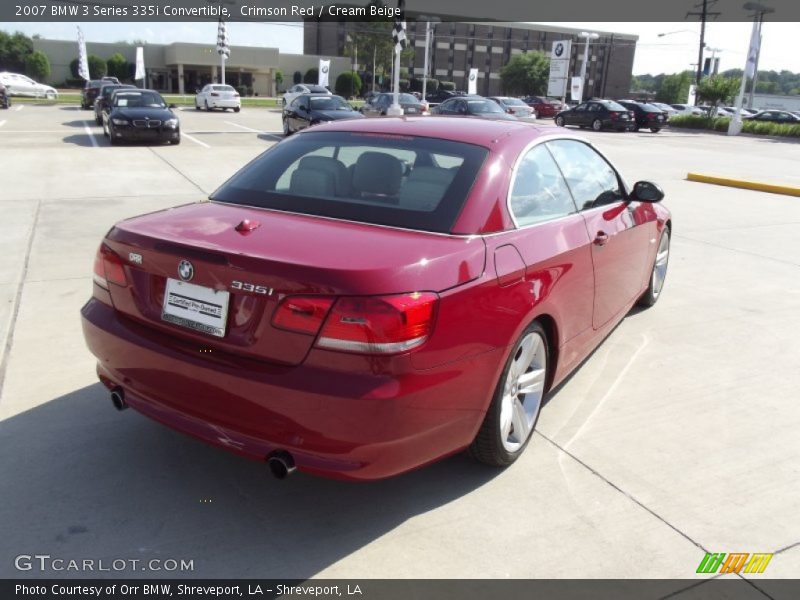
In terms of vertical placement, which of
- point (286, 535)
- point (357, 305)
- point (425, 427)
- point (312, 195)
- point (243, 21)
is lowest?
point (286, 535)

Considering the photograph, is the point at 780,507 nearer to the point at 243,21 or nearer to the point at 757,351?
the point at 757,351

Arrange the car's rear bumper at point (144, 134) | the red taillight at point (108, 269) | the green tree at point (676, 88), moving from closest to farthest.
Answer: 1. the red taillight at point (108, 269)
2. the car's rear bumper at point (144, 134)
3. the green tree at point (676, 88)

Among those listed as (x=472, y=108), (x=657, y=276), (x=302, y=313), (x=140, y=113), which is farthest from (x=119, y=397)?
(x=472, y=108)

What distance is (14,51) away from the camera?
65.9m

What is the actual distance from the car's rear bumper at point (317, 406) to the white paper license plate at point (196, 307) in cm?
11

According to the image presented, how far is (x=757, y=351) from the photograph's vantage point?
198 inches

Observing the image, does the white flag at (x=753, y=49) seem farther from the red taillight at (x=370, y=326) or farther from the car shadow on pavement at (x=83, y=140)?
the red taillight at (x=370, y=326)

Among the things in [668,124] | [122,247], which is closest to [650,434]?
[122,247]

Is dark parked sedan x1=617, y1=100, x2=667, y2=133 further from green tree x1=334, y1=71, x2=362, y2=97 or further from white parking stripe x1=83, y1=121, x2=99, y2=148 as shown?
green tree x1=334, y1=71, x2=362, y2=97

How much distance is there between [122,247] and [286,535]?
144 centimetres

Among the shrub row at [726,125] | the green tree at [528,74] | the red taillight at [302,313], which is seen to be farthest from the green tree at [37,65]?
the red taillight at [302,313]

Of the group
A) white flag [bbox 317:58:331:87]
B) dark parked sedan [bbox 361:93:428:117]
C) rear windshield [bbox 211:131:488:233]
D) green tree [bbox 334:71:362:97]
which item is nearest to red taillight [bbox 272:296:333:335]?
rear windshield [bbox 211:131:488:233]

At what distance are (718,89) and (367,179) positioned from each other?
48567 mm

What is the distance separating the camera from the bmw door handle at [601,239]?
3.93 m
